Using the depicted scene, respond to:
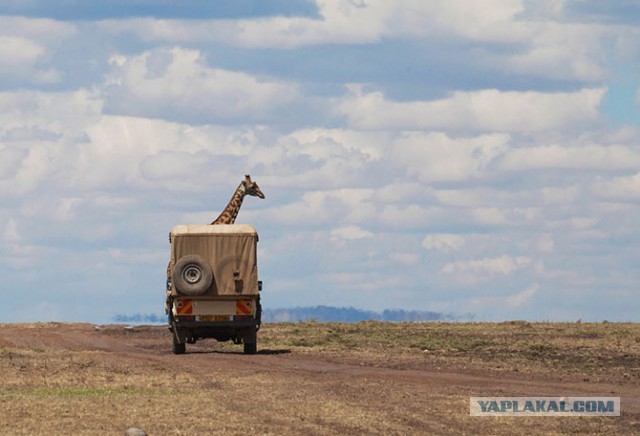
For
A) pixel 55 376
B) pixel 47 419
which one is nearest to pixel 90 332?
pixel 55 376

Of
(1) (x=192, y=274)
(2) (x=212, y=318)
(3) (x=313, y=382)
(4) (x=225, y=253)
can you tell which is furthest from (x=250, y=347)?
(3) (x=313, y=382)

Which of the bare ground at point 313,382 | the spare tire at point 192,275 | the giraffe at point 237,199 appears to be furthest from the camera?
the giraffe at point 237,199

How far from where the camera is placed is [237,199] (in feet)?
167

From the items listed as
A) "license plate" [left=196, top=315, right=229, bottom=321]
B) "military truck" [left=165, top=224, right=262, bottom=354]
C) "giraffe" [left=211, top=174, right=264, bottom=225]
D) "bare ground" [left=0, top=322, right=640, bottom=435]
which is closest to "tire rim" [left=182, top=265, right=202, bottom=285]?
"military truck" [left=165, top=224, right=262, bottom=354]

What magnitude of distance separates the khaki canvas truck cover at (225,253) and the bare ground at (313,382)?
199 centimetres

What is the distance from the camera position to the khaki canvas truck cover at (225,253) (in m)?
36.0

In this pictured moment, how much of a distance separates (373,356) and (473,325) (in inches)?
832

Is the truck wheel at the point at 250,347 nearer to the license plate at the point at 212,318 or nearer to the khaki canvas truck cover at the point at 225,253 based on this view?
the license plate at the point at 212,318

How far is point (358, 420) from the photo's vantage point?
19.7 metres

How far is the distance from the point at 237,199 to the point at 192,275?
1555 cm

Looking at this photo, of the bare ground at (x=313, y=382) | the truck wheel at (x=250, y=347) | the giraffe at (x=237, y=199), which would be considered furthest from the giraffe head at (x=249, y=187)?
the truck wheel at (x=250, y=347)

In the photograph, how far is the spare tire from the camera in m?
35.5

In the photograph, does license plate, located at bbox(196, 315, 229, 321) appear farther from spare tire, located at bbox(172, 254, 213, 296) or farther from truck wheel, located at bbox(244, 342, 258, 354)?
truck wheel, located at bbox(244, 342, 258, 354)

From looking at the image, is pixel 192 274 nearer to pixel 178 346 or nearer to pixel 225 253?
pixel 225 253
